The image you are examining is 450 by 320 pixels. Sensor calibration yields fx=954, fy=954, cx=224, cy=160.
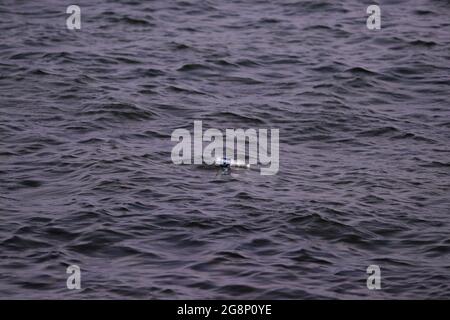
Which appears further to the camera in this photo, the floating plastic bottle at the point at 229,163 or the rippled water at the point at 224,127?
the floating plastic bottle at the point at 229,163

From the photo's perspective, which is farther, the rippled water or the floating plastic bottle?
the floating plastic bottle

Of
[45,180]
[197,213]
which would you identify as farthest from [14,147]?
[197,213]

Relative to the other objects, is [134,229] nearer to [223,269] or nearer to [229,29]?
[223,269]

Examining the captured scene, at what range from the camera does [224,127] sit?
1576cm

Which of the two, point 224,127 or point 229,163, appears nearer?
point 229,163

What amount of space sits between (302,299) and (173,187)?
345 cm

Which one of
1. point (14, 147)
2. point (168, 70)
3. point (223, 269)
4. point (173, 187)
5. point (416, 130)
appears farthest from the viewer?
point (168, 70)

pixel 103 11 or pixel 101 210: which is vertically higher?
pixel 103 11

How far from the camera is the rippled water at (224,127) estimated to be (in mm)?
11555

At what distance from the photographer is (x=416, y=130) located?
15891mm

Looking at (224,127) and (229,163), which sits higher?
(224,127)

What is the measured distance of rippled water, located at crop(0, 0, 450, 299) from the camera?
11555 millimetres
